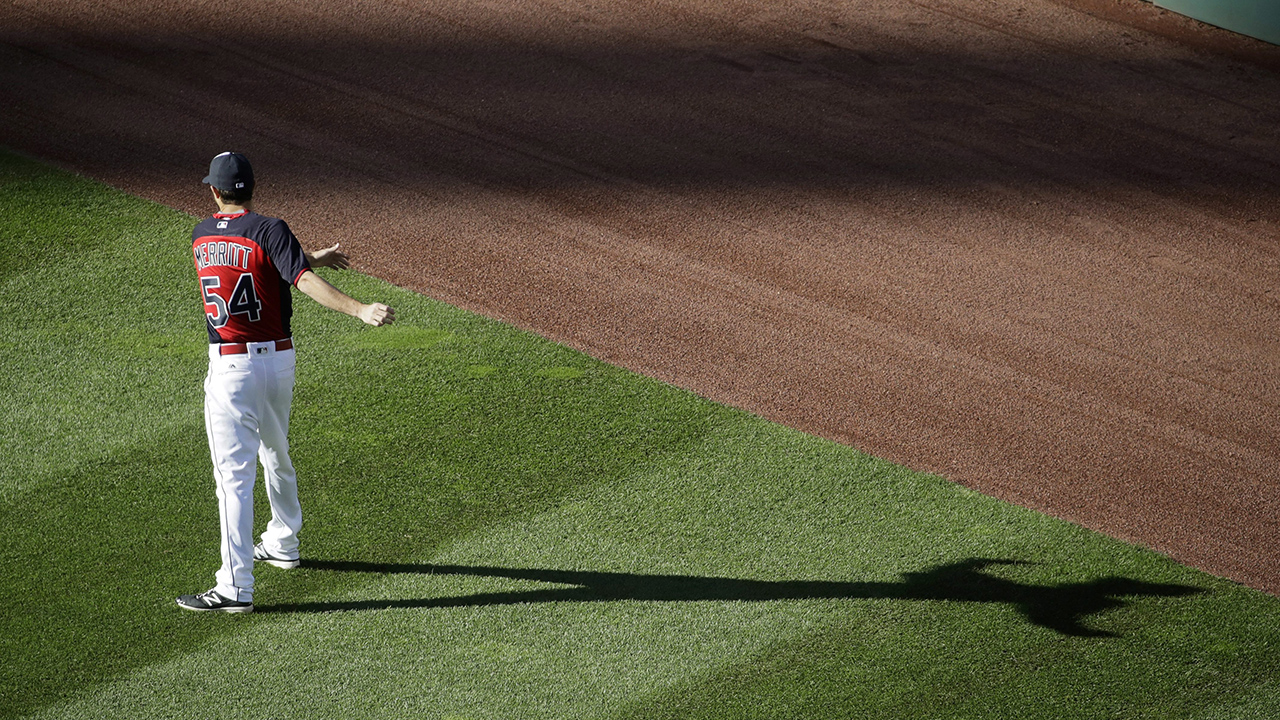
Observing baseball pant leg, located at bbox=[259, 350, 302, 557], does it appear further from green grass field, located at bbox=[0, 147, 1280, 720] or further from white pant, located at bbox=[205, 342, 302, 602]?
green grass field, located at bbox=[0, 147, 1280, 720]

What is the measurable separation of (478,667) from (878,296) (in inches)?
138

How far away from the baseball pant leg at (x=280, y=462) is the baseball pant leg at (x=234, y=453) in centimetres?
6

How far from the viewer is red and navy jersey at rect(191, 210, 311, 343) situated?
14.6 feet

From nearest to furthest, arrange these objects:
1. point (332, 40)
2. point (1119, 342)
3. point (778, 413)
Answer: point (778, 413) < point (1119, 342) < point (332, 40)

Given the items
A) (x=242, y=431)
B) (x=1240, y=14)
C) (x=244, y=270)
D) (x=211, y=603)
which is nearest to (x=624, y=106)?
(x=244, y=270)

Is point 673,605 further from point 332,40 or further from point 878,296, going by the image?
point 332,40

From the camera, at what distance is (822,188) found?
26.5 ft

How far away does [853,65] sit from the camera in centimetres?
943

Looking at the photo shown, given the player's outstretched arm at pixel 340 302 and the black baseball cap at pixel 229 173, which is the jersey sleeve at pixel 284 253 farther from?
the black baseball cap at pixel 229 173

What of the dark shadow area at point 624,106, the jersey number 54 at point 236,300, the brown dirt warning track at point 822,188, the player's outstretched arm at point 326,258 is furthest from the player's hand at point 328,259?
the dark shadow area at point 624,106

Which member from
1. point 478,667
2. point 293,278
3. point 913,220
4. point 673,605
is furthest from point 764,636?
point 913,220

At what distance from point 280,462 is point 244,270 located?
757 mm

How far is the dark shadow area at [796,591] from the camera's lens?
490 centimetres

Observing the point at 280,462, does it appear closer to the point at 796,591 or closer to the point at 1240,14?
the point at 796,591
